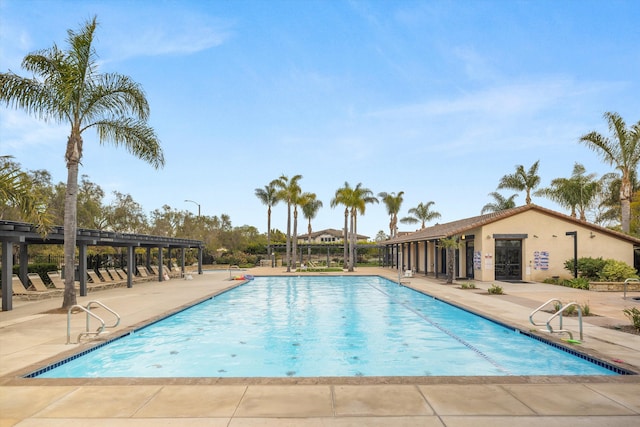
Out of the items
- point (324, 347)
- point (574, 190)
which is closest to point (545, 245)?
point (574, 190)

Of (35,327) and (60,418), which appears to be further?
(35,327)

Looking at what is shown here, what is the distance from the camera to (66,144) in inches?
496

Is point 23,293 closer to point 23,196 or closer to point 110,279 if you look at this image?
point 110,279

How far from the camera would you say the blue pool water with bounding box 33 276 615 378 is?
24.6ft

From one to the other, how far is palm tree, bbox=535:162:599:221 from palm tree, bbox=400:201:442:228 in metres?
17.4

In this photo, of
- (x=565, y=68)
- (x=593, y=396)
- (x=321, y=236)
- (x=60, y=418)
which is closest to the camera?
(x=60, y=418)

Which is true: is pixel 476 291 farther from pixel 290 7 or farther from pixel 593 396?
pixel 290 7

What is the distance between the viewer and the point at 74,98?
41.1 ft

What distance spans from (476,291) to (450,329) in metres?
7.73

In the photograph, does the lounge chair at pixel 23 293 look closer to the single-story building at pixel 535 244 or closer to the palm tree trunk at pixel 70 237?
the palm tree trunk at pixel 70 237

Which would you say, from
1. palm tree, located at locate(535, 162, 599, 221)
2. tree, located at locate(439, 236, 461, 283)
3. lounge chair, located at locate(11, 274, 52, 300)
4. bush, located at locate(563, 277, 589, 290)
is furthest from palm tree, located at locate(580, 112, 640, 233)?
lounge chair, located at locate(11, 274, 52, 300)

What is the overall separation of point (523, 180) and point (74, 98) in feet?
115

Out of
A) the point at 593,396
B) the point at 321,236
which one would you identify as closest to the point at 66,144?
the point at 593,396

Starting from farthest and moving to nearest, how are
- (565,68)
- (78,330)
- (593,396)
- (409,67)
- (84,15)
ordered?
(409,67) < (565,68) < (84,15) < (78,330) < (593,396)
